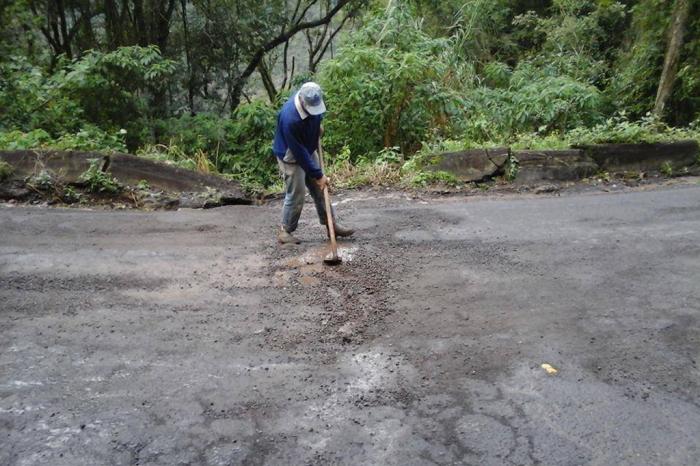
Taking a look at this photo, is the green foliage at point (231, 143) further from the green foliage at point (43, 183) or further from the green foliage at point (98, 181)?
the green foliage at point (43, 183)

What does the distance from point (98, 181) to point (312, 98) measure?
338 cm

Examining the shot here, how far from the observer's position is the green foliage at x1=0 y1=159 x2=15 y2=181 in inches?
266

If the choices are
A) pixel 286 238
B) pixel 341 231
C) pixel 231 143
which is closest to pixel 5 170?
pixel 231 143

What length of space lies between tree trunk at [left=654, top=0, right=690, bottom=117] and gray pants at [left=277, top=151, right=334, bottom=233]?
6.80 meters

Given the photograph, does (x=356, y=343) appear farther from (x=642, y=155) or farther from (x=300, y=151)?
(x=642, y=155)

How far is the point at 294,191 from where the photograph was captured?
5402 mm

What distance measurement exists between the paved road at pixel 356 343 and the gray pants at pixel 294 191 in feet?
0.92

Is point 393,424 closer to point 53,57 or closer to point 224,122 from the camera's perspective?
point 224,122

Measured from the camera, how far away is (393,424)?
2.98 metres

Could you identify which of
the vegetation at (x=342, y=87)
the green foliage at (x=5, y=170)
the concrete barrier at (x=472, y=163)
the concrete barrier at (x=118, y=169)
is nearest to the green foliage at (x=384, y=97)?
the vegetation at (x=342, y=87)

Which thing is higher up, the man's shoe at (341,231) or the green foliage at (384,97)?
the green foliage at (384,97)

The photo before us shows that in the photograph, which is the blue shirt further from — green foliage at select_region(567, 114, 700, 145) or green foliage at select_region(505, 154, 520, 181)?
green foliage at select_region(567, 114, 700, 145)

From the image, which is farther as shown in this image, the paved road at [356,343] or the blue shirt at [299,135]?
the blue shirt at [299,135]

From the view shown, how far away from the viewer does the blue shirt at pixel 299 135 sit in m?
4.96
